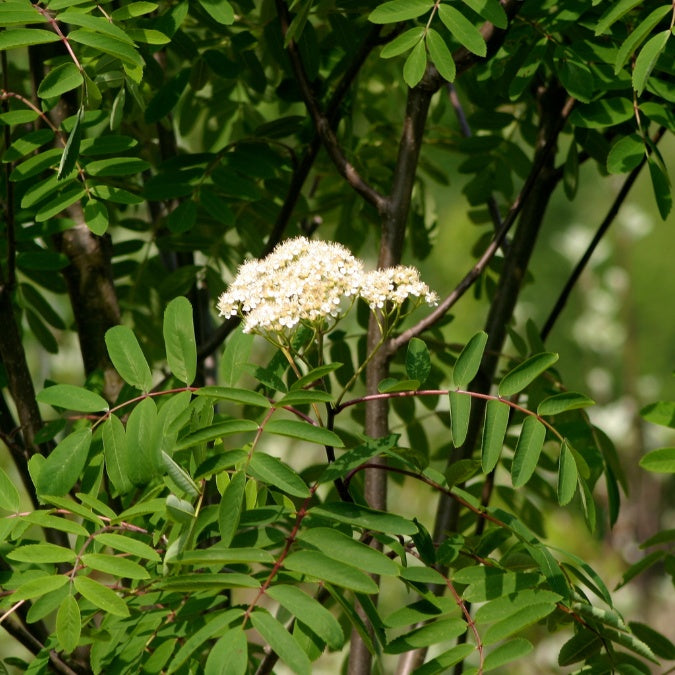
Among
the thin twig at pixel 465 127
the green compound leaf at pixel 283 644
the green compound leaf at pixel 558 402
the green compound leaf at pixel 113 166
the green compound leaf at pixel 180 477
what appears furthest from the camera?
the thin twig at pixel 465 127

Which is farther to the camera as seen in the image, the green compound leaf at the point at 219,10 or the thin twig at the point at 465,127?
the thin twig at the point at 465,127

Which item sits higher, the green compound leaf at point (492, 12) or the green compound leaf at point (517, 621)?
the green compound leaf at point (492, 12)

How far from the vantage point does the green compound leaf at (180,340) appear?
1.03 meters

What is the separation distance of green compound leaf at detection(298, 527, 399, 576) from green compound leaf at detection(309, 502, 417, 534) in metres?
0.02

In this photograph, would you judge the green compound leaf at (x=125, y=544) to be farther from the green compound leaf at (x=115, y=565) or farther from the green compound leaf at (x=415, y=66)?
the green compound leaf at (x=415, y=66)

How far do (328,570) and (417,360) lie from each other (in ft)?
0.86

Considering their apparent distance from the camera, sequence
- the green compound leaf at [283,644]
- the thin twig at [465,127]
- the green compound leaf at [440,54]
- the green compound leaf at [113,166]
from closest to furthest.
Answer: the green compound leaf at [283,644] → the green compound leaf at [440,54] → the green compound leaf at [113,166] → the thin twig at [465,127]

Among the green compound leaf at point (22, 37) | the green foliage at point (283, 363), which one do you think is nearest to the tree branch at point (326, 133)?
the green foliage at point (283, 363)

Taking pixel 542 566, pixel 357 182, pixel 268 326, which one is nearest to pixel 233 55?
pixel 357 182

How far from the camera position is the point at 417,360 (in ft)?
3.29

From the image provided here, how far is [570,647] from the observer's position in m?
1.13

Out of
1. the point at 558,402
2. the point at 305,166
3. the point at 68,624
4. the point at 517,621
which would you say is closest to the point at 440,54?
the point at 305,166

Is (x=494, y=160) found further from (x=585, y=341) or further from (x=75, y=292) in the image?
(x=585, y=341)

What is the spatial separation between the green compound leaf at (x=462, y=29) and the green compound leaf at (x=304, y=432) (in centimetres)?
52
